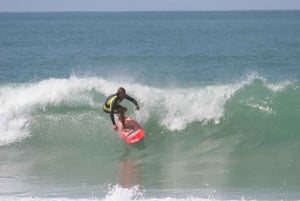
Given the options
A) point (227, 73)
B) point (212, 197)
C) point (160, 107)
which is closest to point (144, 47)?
point (227, 73)

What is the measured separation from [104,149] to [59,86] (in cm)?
397

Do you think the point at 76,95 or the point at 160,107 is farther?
the point at 76,95

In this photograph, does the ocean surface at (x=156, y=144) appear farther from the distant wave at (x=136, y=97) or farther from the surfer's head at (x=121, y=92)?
the surfer's head at (x=121, y=92)

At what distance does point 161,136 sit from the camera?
14.3 meters

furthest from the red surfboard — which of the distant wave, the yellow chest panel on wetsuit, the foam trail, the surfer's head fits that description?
the foam trail

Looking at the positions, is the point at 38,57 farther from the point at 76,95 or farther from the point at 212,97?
the point at 212,97

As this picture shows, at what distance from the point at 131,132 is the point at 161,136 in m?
1.05

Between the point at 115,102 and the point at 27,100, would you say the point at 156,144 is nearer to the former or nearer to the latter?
the point at 115,102

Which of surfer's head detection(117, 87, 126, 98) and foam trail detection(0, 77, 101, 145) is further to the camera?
foam trail detection(0, 77, 101, 145)

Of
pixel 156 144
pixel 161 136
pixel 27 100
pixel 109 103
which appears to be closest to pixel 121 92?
pixel 109 103

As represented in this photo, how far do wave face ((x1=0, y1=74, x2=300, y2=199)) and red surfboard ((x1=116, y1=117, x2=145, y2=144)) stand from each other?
0.68ft

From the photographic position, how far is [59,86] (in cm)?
1700

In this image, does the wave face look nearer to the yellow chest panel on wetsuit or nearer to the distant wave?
the distant wave

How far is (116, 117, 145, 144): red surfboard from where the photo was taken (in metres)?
13.5
